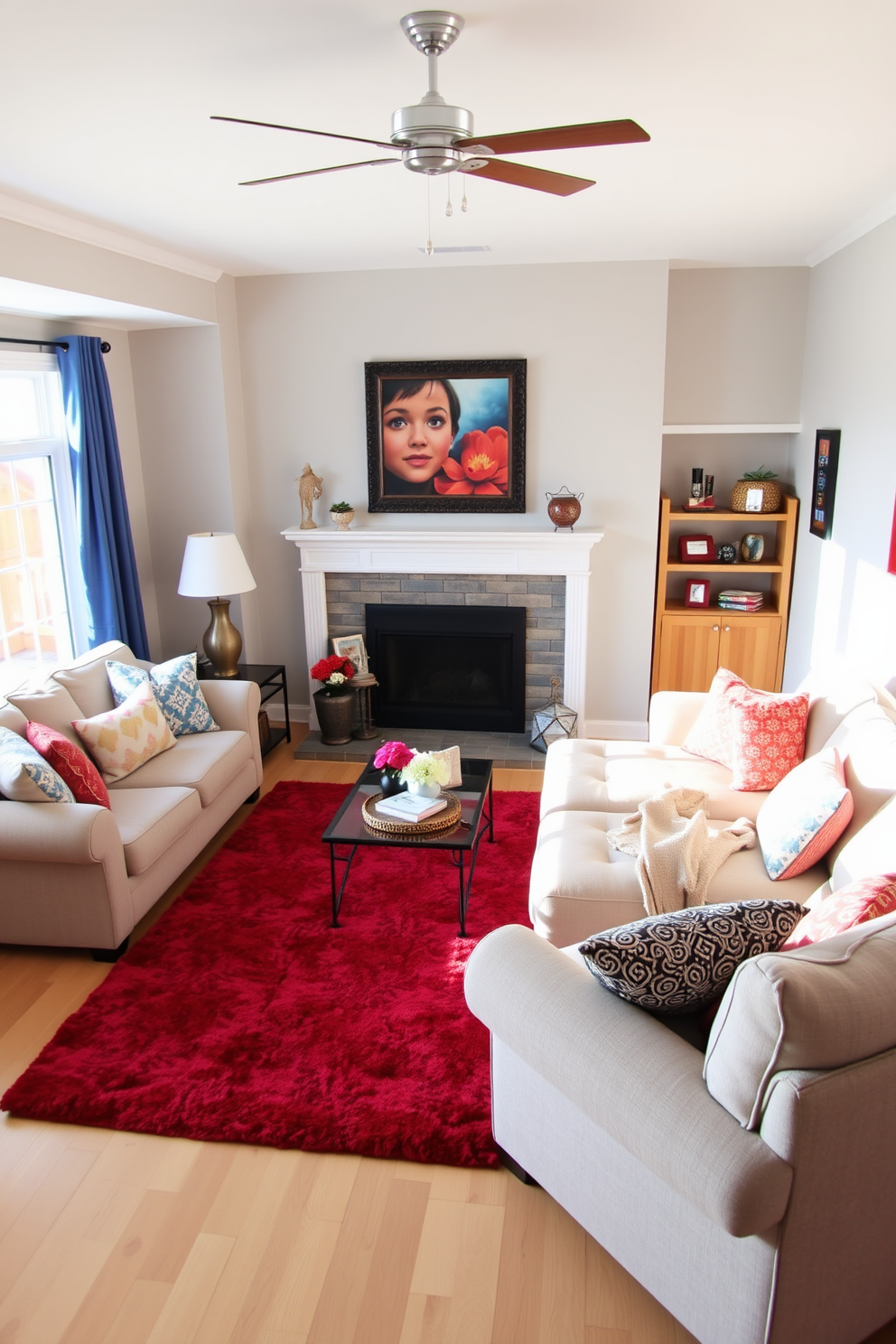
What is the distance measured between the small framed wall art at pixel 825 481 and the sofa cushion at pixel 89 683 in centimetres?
350

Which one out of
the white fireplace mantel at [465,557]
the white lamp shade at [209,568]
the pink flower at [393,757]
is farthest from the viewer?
the white fireplace mantel at [465,557]

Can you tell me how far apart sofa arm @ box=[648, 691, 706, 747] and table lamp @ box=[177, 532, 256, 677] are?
223cm

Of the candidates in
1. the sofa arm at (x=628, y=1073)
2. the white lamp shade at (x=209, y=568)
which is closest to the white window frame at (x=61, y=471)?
the white lamp shade at (x=209, y=568)

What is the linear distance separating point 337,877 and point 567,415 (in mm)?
2809

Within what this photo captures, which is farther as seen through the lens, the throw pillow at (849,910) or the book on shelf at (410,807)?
the book on shelf at (410,807)

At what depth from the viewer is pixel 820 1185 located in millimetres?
1625

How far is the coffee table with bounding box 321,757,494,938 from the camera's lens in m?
3.36

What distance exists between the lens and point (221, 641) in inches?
200

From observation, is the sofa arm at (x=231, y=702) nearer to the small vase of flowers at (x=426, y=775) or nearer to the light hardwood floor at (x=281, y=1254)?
the small vase of flowers at (x=426, y=775)

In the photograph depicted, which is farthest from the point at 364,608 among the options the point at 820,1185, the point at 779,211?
the point at 820,1185

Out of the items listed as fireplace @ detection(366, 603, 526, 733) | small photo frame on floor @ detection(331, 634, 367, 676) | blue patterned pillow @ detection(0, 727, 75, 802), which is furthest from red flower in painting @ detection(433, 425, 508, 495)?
blue patterned pillow @ detection(0, 727, 75, 802)

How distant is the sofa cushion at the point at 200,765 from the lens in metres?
3.90

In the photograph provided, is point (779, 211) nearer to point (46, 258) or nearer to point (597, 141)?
point (597, 141)

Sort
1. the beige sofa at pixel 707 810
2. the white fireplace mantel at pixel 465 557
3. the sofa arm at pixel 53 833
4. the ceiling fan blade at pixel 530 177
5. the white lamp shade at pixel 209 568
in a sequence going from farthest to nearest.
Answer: the white fireplace mantel at pixel 465 557, the white lamp shade at pixel 209 568, the sofa arm at pixel 53 833, the beige sofa at pixel 707 810, the ceiling fan blade at pixel 530 177
